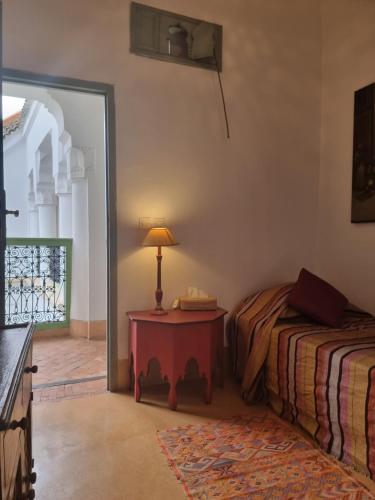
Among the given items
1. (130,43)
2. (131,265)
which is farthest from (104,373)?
(130,43)

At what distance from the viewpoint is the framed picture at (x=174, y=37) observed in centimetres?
277

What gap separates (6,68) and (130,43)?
36.1 inches

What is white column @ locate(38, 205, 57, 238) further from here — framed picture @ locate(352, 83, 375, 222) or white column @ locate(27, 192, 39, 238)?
framed picture @ locate(352, 83, 375, 222)

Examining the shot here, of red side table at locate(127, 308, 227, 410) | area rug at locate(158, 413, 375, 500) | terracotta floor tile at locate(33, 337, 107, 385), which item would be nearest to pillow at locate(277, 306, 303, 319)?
red side table at locate(127, 308, 227, 410)

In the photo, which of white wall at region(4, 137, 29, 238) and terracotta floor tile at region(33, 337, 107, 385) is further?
white wall at region(4, 137, 29, 238)

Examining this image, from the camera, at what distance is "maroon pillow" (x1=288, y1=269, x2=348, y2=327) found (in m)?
2.64

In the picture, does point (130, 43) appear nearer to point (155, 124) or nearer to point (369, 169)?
point (155, 124)

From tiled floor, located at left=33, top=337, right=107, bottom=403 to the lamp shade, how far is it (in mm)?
1211

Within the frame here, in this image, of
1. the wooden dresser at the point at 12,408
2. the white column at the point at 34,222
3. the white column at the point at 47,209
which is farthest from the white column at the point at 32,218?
the wooden dresser at the point at 12,408

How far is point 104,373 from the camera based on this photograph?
315 cm

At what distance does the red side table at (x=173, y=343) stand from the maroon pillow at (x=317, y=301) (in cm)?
64

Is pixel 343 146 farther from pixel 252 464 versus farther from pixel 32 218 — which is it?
pixel 32 218

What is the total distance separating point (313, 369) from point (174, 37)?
2657 millimetres

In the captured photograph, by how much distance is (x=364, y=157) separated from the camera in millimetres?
3004
